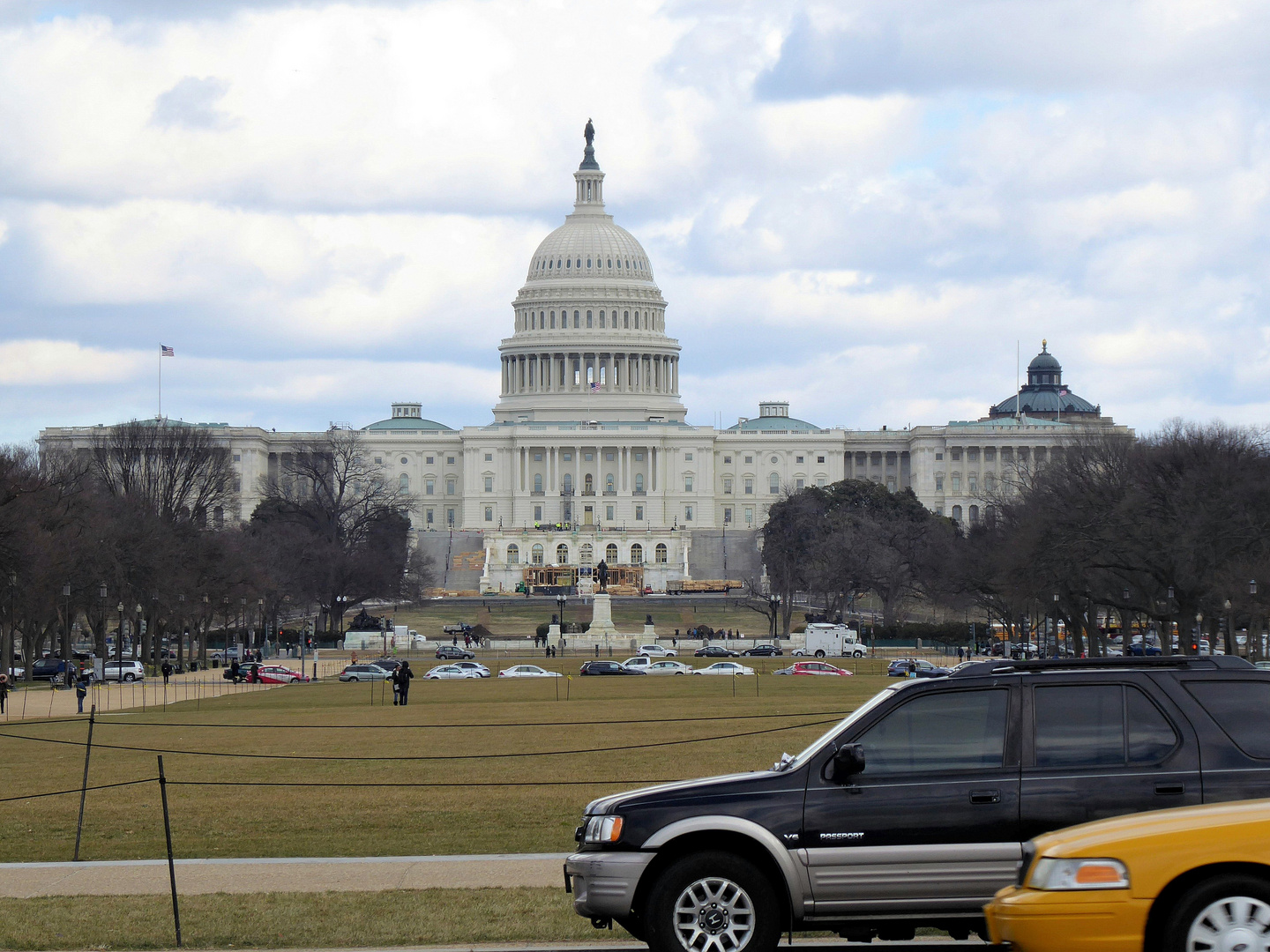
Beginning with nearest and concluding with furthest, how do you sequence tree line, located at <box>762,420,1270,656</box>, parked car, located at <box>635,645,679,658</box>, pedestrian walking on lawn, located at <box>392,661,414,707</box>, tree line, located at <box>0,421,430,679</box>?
pedestrian walking on lawn, located at <box>392,661,414,707</box>, tree line, located at <box>762,420,1270,656</box>, tree line, located at <box>0,421,430,679</box>, parked car, located at <box>635,645,679,658</box>

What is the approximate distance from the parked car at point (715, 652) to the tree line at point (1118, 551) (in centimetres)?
1356

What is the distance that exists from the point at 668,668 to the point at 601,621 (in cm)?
3742

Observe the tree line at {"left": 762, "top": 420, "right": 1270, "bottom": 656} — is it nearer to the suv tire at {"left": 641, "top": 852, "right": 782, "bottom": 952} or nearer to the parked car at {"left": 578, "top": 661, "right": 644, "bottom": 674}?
the parked car at {"left": 578, "top": 661, "right": 644, "bottom": 674}

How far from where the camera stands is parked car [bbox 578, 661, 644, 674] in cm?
7794

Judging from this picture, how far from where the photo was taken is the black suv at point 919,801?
13.5 meters

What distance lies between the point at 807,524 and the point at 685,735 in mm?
103003

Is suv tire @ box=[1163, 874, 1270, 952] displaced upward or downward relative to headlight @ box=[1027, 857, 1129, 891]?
downward

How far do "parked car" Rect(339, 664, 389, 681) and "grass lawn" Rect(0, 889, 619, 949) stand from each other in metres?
58.4

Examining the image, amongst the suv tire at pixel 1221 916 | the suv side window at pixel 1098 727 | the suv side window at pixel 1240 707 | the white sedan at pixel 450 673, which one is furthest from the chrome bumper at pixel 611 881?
the white sedan at pixel 450 673

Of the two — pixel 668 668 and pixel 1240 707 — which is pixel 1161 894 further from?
pixel 668 668

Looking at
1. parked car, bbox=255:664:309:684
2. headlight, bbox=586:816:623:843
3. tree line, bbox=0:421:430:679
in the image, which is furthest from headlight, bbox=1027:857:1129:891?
parked car, bbox=255:664:309:684

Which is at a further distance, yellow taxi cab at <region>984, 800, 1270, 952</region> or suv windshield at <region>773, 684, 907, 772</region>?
suv windshield at <region>773, 684, 907, 772</region>

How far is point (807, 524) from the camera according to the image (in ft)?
→ 456

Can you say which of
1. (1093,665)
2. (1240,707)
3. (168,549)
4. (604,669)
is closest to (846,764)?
(1093,665)
